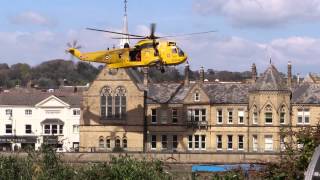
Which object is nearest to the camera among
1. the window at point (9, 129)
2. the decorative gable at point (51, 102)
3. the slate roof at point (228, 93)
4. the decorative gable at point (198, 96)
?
the decorative gable at point (198, 96)

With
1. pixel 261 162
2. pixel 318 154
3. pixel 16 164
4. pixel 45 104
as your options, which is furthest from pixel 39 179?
pixel 45 104

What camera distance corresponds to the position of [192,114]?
8881cm

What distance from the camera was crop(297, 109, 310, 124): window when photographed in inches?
3436

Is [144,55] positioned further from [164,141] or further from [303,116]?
[303,116]

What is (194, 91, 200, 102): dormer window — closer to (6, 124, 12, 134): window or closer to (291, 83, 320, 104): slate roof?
(291, 83, 320, 104): slate roof

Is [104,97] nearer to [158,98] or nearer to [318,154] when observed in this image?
[158,98]

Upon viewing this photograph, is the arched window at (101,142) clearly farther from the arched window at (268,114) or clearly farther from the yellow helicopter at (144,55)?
the arched window at (268,114)

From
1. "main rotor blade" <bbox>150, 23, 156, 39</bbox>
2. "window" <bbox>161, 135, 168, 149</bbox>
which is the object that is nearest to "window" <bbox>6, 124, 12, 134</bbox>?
"window" <bbox>161, 135, 168, 149</bbox>

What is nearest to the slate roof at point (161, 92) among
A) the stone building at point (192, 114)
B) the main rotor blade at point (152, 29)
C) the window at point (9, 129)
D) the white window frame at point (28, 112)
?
the stone building at point (192, 114)

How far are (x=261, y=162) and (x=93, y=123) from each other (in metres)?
65.1

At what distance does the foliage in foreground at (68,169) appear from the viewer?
37531 mm

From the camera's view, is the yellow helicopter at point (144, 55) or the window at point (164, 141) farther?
the window at point (164, 141)

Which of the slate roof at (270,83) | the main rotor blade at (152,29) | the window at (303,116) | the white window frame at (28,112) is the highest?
the main rotor blade at (152,29)

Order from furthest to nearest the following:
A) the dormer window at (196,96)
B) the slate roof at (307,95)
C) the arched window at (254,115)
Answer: the dormer window at (196,96) → the arched window at (254,115) → the slate roof at (307,95)
